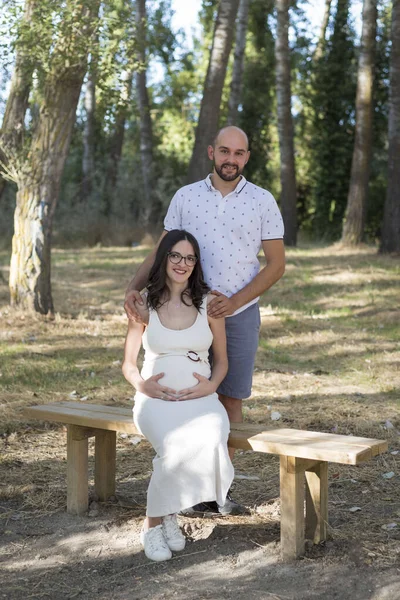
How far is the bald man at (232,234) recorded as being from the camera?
4195 mm

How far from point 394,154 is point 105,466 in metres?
12.1

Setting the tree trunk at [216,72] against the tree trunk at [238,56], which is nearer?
the tree trunk at [216,72]

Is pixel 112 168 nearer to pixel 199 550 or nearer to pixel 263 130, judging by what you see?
pixel 263 130

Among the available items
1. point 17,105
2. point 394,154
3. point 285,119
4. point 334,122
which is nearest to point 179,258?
point 17,105

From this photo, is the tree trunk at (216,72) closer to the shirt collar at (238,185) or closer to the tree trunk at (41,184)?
the tree trunk at (41,184)

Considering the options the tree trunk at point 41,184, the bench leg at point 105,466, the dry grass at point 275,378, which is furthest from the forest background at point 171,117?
the bench leg at point 105,466

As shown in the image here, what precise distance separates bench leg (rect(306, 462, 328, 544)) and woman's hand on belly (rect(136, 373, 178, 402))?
741mm

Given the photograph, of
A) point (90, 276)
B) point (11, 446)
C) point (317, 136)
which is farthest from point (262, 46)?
point (11, 446)

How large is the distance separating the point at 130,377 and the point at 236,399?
648 mm

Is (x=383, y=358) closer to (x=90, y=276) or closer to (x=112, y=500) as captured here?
(x=112, y=500)

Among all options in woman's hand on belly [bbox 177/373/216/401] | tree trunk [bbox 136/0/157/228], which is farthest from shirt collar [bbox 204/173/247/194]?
tree trunk [bbox 136/0/157/228]

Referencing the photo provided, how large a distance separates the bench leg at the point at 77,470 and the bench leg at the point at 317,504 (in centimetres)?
125

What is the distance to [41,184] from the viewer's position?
983 cm

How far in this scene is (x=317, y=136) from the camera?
25.9 metres
